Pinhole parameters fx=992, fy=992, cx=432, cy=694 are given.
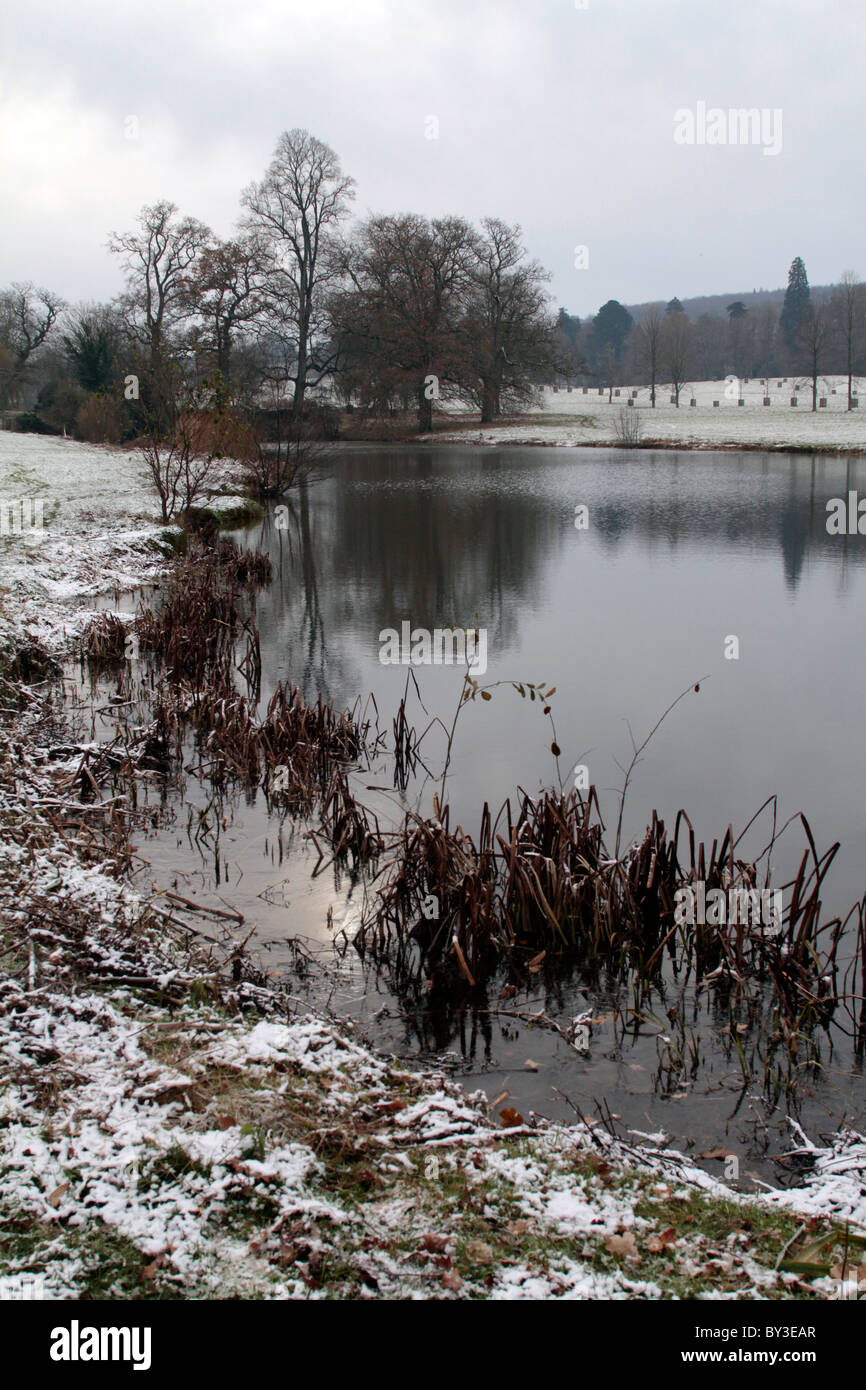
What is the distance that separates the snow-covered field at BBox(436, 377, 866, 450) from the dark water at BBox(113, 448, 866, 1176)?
2261 cm

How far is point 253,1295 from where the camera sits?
8.46 ft

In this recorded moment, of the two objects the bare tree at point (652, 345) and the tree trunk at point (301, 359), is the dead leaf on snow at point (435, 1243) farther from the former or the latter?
the bare tree at point (652, 345)

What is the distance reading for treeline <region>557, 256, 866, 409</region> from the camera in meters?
69.8

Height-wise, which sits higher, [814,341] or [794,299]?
[794,299]

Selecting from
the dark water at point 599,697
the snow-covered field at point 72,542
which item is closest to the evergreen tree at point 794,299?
the dark water at point 599,697

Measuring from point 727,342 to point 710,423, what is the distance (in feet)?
188

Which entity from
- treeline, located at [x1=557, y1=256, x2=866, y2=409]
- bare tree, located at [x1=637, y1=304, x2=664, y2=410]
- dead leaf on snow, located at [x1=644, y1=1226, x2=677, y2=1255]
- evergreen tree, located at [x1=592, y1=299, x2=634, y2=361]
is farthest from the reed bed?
evergreen tree, located at [x1=592, y1=299, x2=634, y2=361]

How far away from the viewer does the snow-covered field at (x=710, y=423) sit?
46.1 metres

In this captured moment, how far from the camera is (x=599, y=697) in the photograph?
9.75m

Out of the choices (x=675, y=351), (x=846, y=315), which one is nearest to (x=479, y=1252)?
(x=675, y=351)

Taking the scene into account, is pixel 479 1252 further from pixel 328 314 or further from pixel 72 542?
pixel 328 314
